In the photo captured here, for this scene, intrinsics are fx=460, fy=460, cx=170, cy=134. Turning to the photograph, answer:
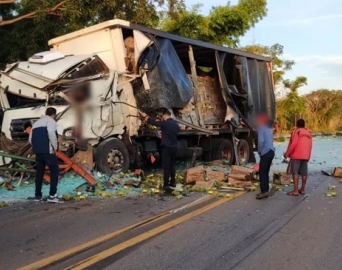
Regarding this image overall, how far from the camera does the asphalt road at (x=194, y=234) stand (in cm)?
454

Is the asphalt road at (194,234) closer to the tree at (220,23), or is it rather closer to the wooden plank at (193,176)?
the wooden plank at (193,176)

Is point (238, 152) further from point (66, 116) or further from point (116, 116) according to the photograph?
point (66, 116)

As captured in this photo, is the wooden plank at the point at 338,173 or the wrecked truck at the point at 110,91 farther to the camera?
the wooden plank at the point at 338,173

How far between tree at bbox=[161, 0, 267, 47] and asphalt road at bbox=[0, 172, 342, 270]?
16188mm

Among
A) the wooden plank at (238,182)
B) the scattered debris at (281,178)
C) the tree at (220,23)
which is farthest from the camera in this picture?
the tree at (220,23)

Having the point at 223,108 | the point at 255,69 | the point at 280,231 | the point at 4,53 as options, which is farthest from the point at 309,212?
the point at 4,53

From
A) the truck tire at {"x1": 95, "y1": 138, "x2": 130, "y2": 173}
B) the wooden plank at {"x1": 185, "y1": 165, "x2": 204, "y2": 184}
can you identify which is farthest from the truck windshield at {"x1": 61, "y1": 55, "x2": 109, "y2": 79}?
the wooden plank at {"x1": 185, "y1": 165, "x2": 204, "y2": 184}

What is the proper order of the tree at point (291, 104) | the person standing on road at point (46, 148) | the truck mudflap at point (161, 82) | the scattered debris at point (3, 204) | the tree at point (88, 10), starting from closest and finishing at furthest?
the scattered debris at point (3, 204)
the person standing on road at point (46, 148)
the truck mudflap at point (161, 82)
the tree at point (88, 10)
the tree at point (291, 104)

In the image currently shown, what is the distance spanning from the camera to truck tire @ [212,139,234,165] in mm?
13648

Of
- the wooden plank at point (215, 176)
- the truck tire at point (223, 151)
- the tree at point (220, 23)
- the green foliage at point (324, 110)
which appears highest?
the tree at point (220, 23)

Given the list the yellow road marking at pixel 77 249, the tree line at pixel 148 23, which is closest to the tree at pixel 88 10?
the tree line at pixel 148 23

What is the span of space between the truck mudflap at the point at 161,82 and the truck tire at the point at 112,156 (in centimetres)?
112

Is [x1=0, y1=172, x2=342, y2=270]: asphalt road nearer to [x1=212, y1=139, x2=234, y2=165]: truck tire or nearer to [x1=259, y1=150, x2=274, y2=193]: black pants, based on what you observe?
[x1=259, y1=150, x2=274, y2=193]: black pants

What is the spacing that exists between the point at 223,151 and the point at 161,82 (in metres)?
4.34
